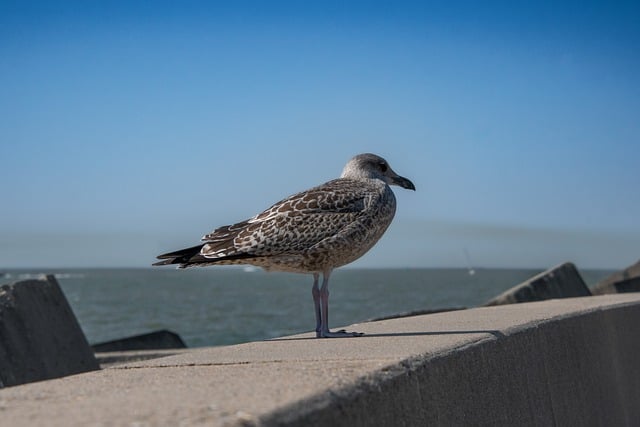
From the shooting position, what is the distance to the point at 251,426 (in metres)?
2.84

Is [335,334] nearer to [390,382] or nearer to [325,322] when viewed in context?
[325,322]

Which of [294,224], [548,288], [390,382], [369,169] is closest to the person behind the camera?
[390,382]

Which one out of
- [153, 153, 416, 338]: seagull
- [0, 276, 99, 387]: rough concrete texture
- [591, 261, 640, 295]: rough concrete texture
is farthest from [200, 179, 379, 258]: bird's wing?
[591, 261, 640, 295]: rough concrete texture

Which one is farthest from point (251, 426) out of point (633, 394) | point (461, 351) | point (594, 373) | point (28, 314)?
point (28, 314)

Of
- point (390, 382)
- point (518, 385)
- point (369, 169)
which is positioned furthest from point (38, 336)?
point (390, 382)

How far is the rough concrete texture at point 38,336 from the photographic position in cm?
758

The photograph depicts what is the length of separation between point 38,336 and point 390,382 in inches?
198

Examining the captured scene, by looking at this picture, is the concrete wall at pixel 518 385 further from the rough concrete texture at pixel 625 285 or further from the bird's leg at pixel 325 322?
the rough concrete texture at pixel 625 285

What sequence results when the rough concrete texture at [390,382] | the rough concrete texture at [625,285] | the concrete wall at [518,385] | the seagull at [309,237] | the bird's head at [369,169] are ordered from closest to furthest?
the rough concrete texture at [390,382] < the concrete wall at [518,385] < the seagull at [309,237] < the bird's head at [369,169] < the rough concrete texture at [625,285]

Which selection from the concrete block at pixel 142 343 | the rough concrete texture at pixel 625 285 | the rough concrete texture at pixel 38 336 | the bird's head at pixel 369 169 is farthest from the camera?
the rough concrete texture at pixel 625 285

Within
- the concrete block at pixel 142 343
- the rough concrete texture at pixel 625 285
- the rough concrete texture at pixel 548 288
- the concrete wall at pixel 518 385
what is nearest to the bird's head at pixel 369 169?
the concrete wall at pixel 518 385

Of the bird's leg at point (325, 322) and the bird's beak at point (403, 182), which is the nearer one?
the bird's leg at point (325, 322)

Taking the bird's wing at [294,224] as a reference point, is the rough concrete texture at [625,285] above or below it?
below

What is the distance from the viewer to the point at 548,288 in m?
13.7
